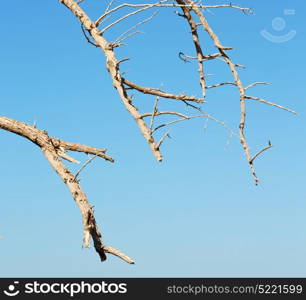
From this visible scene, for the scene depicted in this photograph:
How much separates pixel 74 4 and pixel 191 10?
1.02 meters

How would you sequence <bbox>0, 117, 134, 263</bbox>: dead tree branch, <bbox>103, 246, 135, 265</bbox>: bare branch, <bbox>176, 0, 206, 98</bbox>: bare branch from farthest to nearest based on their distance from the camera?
<bbox>176, 0, 206, 98</bbox>: bare branch, <bbox>0, 117, 134, 263</bbox>: dead tree branch, <bbox>103, 246, 135, 265</bbox>: bare branch

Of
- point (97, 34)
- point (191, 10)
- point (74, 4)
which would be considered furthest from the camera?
point (191, 10)

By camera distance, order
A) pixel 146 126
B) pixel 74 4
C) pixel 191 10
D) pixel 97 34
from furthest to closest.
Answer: pixel 191 10
pixel 74 4
pixel 97 34
pixel 146 126

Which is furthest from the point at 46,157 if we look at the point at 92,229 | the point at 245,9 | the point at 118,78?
the point at 245,9

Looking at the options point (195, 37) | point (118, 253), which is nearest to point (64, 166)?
point (118, 253)

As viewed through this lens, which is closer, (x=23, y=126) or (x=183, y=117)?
(x=183, y=117)

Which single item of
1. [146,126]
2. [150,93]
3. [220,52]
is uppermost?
[220,52]

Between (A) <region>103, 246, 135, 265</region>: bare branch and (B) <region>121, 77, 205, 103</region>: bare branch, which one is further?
(B) <region>121, 77, 205, 103</region>: bare branch

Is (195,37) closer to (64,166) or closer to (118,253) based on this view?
(64,166)

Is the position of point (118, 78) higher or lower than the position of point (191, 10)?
lower

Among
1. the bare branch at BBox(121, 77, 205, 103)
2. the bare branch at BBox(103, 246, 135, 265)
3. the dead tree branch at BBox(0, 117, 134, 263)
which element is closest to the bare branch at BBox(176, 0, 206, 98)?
the bare branch at BBox(121, 77, 205, 103)

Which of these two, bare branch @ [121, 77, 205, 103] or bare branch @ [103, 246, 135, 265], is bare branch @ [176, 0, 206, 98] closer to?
bare branch @ [121, 77, 205, 103]

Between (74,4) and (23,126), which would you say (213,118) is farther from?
(23,126)

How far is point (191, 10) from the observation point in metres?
5.41
